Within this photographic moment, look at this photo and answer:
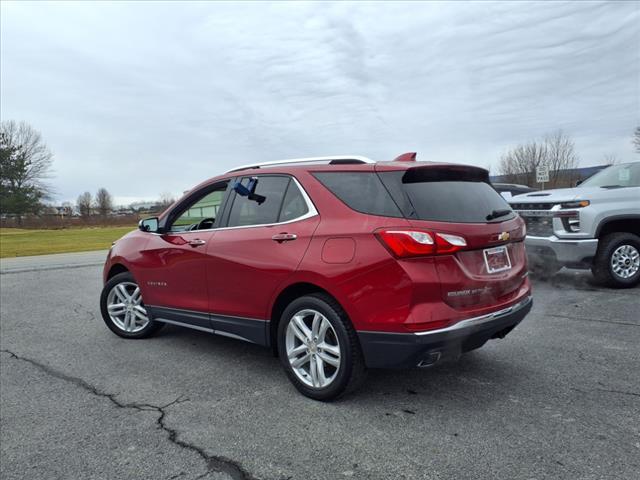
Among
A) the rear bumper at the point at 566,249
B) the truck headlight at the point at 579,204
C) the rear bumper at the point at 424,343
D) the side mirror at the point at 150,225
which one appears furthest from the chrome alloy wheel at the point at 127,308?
the truck headlight at the point at 579,204

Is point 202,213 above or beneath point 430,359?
above

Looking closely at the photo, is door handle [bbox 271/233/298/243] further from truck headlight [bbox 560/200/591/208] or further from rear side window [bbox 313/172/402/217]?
truck headlight [bbox 560/200/591/208]

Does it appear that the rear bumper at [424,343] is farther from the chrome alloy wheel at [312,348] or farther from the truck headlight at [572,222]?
the truck headlight at [572,222]

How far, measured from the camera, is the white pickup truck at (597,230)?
6.59 metres

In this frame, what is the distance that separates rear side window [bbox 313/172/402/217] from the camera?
3119mm

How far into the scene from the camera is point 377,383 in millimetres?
3635

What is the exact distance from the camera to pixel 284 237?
138 inches

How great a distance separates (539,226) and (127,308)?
19.0 feet

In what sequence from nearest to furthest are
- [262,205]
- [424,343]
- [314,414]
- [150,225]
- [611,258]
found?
[424,343] → [314,414] → [262,205] → [150,225] → [611,258]

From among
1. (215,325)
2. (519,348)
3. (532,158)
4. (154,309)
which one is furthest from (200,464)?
(532,158)

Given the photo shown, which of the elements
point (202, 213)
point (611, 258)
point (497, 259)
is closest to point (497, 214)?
point (497, 259)

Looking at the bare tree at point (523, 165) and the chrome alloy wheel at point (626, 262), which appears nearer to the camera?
the chrome alloy wheel at point (626, 262)

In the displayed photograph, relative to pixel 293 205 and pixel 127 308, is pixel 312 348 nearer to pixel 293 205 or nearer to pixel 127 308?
pixel 293 205

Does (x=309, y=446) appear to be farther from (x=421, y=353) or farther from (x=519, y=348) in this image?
(x=519, y=348)
